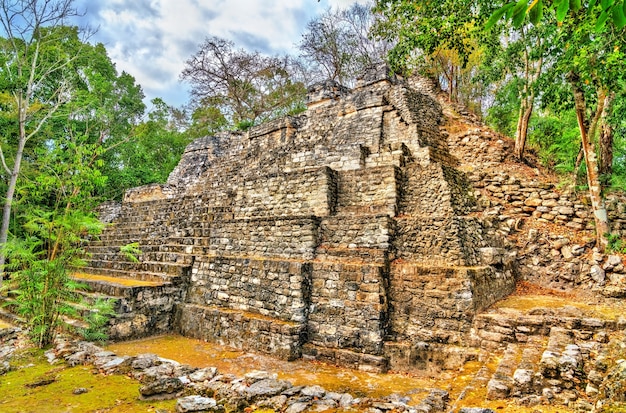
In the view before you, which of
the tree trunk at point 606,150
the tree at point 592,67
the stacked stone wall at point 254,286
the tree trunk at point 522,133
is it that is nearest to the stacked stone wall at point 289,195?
the stacked stone wall at point 254,286

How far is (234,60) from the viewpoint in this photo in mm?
21422

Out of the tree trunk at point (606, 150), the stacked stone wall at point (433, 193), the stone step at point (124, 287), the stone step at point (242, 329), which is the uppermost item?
the tree trunk at point (606, 150)

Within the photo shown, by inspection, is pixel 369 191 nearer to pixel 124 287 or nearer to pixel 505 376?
pixel 505 376

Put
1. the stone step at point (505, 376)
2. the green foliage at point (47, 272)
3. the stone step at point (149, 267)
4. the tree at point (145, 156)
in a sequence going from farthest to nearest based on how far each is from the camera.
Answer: the tree at point (145, 156) → the stone step at point (149, 267) → the green foliage at point (47, 272) → the stone step at point (505, 376)

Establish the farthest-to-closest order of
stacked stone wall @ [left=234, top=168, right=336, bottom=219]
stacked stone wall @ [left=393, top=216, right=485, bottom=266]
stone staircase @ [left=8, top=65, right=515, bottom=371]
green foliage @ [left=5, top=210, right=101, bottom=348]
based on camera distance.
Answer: stacked stone wall @ [left=234, top=168, right=336, bottom=219], stacked stone wall @ [left=393, top=216, right=485, bottom=266], stone staircase @ [left=8, top=65, right=515, bottom=371], green foliage @ [left=5, top=210, right=101, bottom=348]

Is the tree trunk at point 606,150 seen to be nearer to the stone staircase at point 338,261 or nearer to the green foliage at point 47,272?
the stone staircase at point 338,261

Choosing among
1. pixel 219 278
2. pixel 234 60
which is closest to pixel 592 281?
pixel 219 278

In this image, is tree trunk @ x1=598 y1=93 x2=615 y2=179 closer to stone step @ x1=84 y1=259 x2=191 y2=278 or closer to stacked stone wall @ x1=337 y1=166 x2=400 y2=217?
stacked stone wall @ x1=337 y1=166 x2=400 y2=217

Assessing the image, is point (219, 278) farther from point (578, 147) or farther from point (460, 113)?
point (460, 113)

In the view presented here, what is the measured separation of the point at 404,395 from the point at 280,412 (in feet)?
5.25

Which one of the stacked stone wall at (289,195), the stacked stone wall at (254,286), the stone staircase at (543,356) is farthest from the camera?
the stacked stone wall at (289,195)

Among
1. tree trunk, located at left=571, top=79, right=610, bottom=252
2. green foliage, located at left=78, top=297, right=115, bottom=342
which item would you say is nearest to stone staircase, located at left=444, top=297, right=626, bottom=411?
tree trunk, located at left=571, top=79, right=610, bottom=252

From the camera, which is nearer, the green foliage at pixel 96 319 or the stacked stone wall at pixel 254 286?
the green foliage at pixel 96 319

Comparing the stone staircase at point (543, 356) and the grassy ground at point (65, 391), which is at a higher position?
the stone staircase at point (543, 356)
